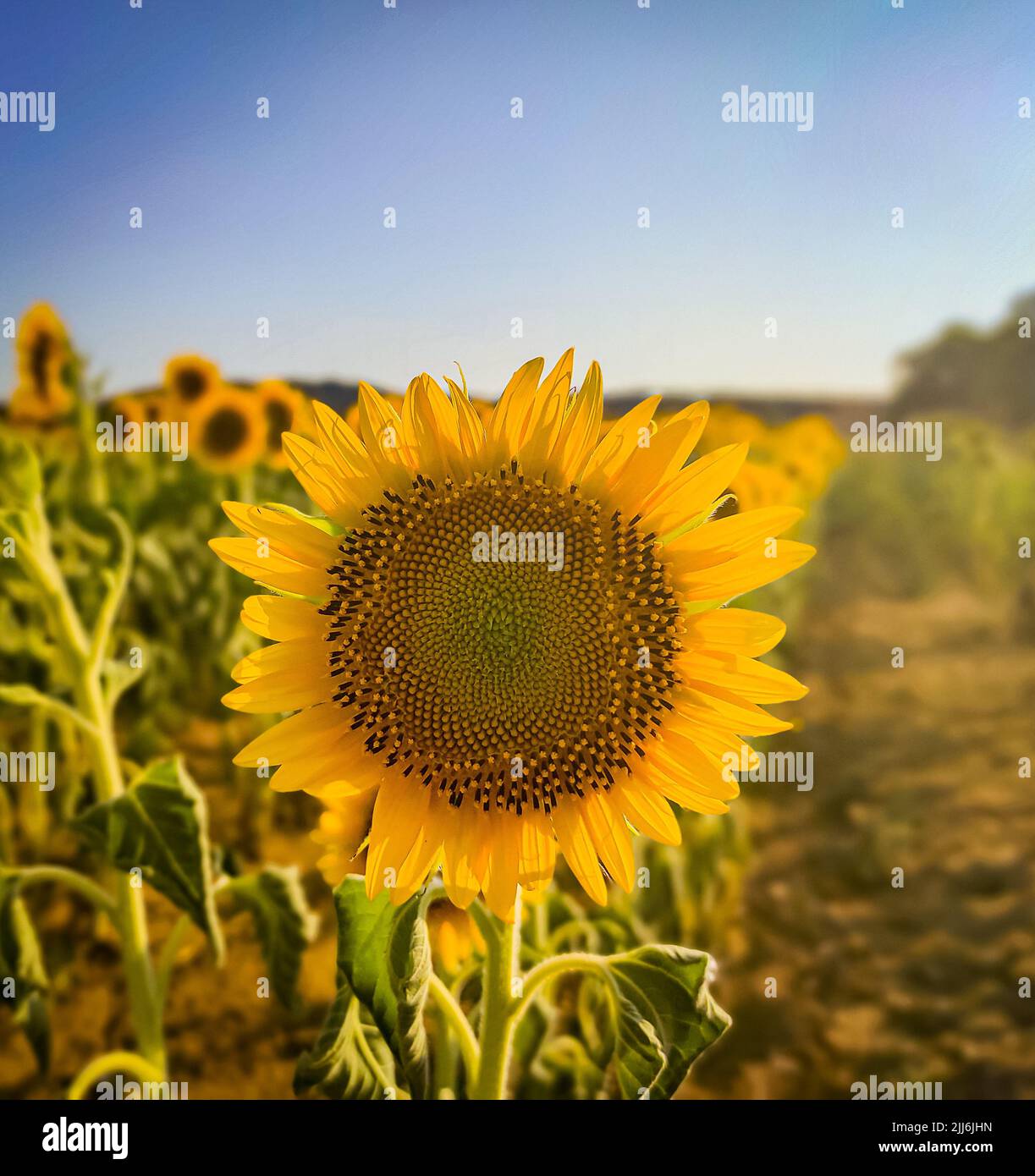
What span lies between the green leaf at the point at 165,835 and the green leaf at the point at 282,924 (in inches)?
3.1

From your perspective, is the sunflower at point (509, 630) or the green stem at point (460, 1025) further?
the green stem at point (460, 1025)

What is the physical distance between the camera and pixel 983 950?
5.75ft

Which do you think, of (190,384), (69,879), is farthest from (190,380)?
(69,879)

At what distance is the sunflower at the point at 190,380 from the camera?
2113mm

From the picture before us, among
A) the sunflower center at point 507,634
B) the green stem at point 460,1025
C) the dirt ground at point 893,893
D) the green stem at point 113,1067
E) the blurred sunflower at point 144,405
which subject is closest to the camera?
the sunflower center at point 507,634

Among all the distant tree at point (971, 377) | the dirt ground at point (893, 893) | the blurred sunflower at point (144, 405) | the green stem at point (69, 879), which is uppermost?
the distant tree at point (971, 377)

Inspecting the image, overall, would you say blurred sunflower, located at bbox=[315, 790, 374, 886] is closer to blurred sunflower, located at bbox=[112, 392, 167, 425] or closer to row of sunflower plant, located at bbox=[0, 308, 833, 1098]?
row of sunflower plant, located at bbox=[0, 308, 833, 1098]

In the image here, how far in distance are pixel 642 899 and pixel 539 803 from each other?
792 mm

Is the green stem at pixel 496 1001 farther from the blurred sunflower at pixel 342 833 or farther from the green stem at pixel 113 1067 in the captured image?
the green stem at pixel 113 1067

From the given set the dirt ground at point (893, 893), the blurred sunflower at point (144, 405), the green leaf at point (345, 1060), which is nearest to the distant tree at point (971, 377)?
the dirt ground at point (893, 893)

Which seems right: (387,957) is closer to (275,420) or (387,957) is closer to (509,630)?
(509,630)

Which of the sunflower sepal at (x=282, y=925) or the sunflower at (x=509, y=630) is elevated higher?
the sunflower at (x=509, y=630)

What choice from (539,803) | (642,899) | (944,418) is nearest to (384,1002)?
(539,803)

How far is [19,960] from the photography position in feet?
2.97
